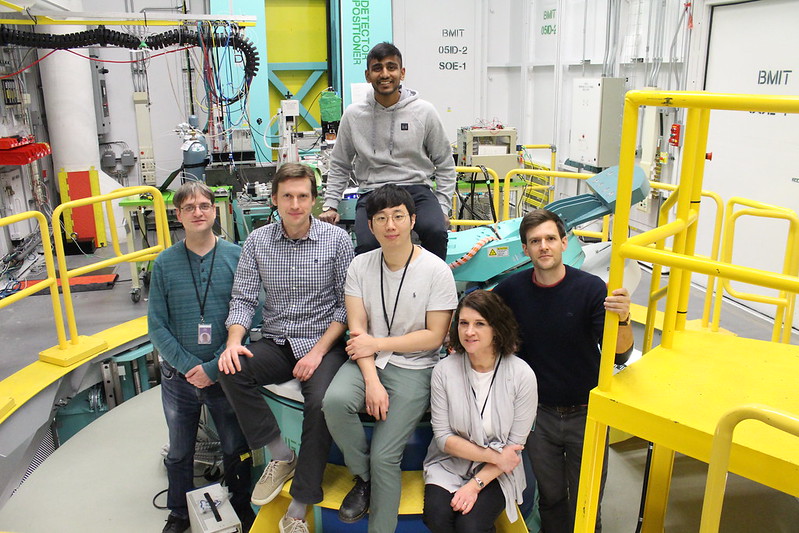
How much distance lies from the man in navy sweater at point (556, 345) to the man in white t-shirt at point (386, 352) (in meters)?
0.34

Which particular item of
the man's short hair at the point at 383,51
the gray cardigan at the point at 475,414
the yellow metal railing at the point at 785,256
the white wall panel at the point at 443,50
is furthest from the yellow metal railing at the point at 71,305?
the white wall panel at the point at 443,50

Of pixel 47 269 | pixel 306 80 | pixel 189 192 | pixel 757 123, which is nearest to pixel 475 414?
pixel 189 192

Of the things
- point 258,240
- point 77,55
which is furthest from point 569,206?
point 77,55

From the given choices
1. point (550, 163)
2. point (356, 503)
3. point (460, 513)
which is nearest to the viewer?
point (460, 513)

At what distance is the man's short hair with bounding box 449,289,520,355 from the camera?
2.53 m

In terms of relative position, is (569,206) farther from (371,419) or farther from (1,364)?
(1,364)

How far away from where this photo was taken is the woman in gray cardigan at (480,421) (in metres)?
2.53

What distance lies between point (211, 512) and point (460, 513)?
1.15 m

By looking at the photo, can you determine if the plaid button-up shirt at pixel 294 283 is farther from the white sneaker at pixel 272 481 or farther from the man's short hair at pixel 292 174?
the white sneaker at pixel 272 481

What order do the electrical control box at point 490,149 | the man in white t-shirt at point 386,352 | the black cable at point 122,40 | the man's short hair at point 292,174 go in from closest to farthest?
1. the man in white t-shirt at point 386,352
2. the man's short hair at point 292,174
3. the black cable at point 122,40
4. the electrical control box at point 490,149

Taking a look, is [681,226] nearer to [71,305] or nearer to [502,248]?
[502,248]

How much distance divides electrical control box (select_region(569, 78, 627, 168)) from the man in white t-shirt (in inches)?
186

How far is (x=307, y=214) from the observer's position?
9.55 ft

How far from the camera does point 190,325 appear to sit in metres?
2.98
